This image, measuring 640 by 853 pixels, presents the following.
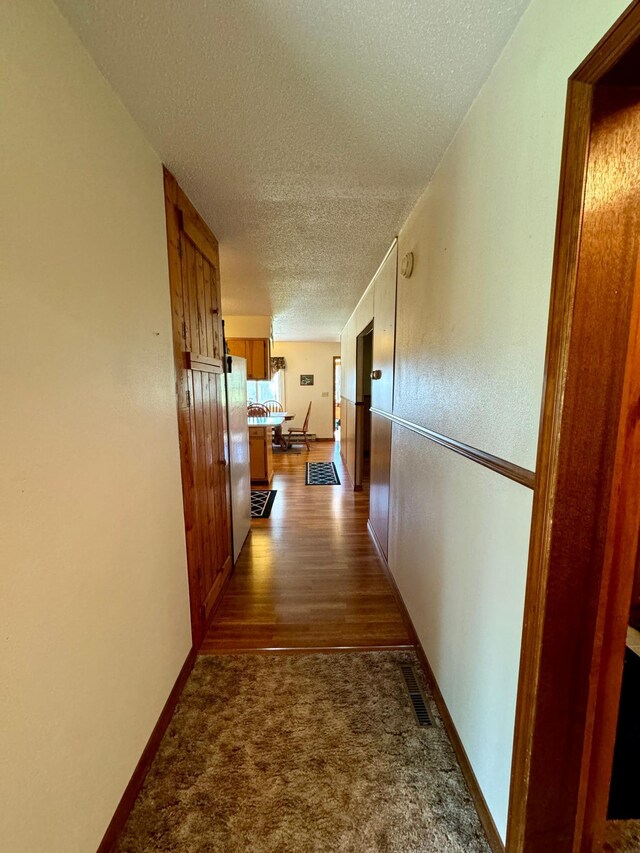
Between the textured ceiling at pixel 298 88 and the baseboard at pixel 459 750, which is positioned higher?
the textured ceiling at pixel 298 88

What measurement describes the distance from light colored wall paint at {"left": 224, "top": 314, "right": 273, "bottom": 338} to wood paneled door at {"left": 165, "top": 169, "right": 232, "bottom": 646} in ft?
8.85

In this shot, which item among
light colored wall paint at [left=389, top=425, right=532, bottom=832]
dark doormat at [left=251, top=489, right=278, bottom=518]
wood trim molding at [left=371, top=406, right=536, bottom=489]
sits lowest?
dark doormat at [left=251, top=489, right=278, bottom=518]

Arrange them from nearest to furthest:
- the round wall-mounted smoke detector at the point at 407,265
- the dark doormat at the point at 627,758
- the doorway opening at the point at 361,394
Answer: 1. the dark doormat at the point at 627,758
2. the round wall-mounted smoke detector at the point at 407,265
3. the doorway opening at the point at 361,394

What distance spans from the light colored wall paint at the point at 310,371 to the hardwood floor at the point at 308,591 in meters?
4.97

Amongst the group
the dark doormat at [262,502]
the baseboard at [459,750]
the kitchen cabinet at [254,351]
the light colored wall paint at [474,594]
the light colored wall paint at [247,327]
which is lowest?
the dark doormat at [262,502]

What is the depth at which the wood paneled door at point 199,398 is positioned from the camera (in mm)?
1733

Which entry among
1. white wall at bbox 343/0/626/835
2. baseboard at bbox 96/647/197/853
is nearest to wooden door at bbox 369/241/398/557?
white wall at bbox 343/0/626/835

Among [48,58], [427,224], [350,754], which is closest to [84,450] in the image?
[48,58]

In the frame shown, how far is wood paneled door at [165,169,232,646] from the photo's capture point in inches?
68.2

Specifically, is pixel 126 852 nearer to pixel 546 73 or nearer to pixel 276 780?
pixel 276 780

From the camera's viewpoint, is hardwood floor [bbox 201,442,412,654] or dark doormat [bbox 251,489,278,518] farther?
dark doormat [bbox 251,489,278,518]

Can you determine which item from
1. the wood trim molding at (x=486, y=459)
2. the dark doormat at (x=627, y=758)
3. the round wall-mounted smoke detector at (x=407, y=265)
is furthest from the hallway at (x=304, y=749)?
the round wall-mounted smoke detector at (x=407, y=265)

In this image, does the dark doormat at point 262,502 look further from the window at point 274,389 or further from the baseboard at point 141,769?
the window at point 274,389

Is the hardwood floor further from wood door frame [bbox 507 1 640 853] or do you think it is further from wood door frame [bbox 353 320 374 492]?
wood door frame [bbox 507 1 640 853]
